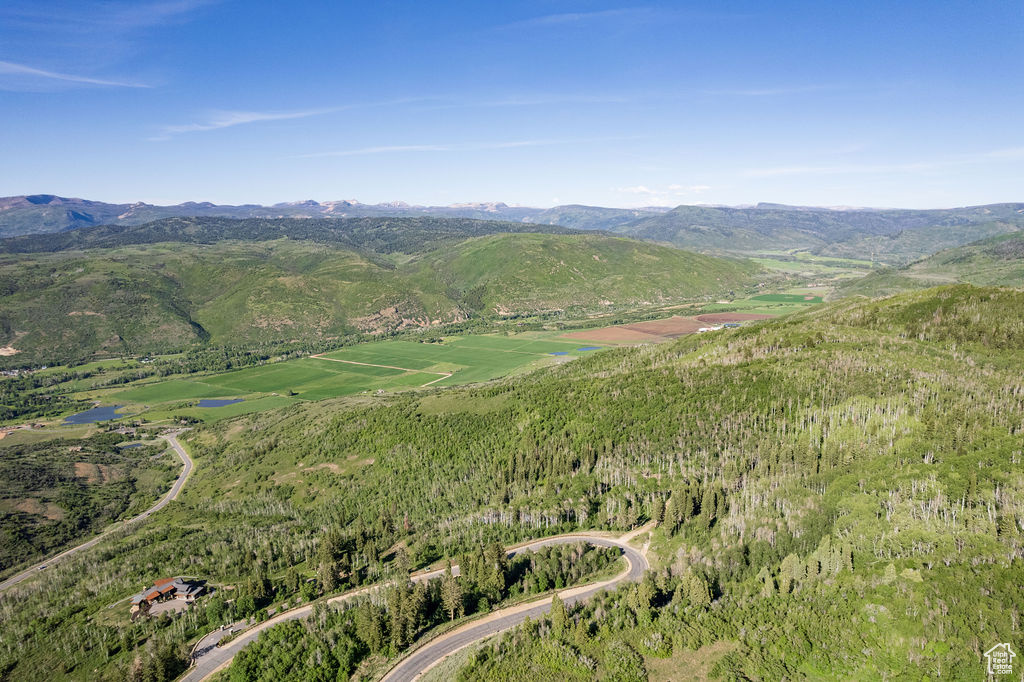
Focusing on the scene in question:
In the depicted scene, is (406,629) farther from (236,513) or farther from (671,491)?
(236,513)

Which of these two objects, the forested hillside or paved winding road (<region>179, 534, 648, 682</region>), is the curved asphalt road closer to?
paved winding road (<region>179, 534, 648, 682</region>)

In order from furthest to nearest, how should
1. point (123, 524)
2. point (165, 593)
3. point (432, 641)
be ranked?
point (123, 524) → point (165, 593) → point (432, 641)

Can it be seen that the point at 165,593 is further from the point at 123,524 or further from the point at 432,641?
the point at 123,524

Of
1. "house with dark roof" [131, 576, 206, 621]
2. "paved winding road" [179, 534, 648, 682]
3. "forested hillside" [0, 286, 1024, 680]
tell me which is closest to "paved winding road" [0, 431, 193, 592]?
"forested hillside" [0, 286, 1024, 680]

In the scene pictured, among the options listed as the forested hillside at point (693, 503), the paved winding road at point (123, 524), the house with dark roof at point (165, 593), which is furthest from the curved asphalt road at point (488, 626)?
the paved winding road at point (123, 524)

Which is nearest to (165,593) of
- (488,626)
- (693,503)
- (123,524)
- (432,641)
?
(432,641)

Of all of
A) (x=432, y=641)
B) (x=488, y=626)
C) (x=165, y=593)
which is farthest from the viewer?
(x=165, y=593)
